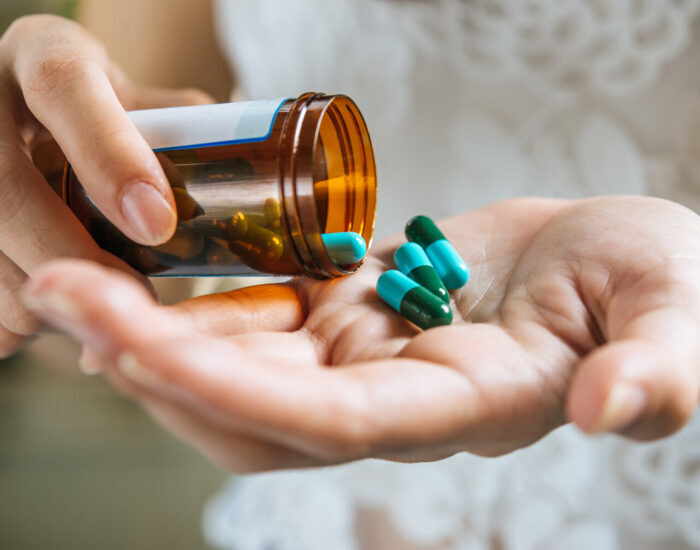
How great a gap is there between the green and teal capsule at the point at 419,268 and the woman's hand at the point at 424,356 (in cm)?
8

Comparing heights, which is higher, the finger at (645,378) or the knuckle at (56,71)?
the knuckle at (56,71)

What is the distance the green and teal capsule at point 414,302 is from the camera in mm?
813

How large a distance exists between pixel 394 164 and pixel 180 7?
0.72 m

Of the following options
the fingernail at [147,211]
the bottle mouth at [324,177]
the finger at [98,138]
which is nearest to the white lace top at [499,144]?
the bottle mouth at [324,177]

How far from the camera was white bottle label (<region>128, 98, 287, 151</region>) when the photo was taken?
802 mm

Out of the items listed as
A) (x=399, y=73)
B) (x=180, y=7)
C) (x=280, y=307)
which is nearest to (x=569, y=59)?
(x=399, y=73)

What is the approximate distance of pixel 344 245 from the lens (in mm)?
905

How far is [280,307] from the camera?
2.84ft

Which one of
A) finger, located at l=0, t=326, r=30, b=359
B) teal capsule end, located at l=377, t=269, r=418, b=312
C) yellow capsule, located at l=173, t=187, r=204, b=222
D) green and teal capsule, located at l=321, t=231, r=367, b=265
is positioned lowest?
finger, located at l=0, t=326, r=30, b=359

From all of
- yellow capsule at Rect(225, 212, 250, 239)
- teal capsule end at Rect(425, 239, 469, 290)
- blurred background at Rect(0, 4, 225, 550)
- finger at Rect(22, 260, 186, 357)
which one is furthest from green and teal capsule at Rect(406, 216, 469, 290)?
blurred background at Rect(0, 4, 225, 550)

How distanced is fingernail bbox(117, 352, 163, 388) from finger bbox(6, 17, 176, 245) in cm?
35

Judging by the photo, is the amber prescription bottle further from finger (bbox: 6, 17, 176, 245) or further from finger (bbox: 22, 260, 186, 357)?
finger (bbox: 22, 260, 186, 357)

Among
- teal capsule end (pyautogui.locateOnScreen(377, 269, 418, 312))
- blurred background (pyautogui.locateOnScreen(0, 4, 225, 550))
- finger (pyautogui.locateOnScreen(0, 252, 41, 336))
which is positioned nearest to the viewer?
teal capsule end (pyautogui.locateOnScreen(377, 269, 418, 312))

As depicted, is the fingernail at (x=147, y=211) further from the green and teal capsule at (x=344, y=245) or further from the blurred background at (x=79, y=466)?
the blurred background at (x=79, y=466)
